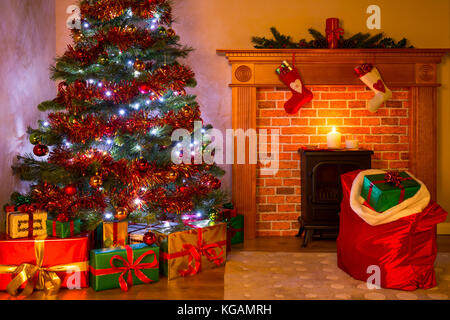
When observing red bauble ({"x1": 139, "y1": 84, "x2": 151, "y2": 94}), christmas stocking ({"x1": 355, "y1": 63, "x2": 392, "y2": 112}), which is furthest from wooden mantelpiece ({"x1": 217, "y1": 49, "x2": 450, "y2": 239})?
red bauble ({"x1": 139, "y1": 84, "x2": 151, "y2": 94})

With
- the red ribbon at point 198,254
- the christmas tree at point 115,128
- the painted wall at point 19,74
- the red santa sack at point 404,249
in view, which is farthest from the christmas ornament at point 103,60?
the red santa sack at point 404,249

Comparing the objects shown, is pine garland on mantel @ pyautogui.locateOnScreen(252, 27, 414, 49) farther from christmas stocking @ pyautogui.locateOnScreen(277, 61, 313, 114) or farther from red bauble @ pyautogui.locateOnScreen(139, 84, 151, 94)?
red bauble @ pyautogui.locateOnScreen(139, 84, 151, 94)

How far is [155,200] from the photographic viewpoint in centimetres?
269

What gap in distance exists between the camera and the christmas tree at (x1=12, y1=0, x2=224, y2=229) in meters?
2.56

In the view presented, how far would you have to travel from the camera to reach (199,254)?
273 centimetres

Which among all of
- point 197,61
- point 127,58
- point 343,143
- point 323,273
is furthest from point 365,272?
point 197,61

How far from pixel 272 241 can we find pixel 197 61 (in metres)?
1.63

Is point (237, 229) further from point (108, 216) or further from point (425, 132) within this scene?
point (425, 132)

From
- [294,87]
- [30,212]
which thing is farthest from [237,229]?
[30,212]

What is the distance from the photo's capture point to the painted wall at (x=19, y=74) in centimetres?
277

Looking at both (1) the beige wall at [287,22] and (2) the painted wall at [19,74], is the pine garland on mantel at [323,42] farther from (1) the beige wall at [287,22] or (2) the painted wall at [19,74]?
(2) the painted wall at [19,74]

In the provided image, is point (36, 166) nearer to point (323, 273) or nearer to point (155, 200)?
point (155, 200)

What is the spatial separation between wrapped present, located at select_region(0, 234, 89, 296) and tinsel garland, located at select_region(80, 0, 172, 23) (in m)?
1.33

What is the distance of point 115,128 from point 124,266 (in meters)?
0.80
